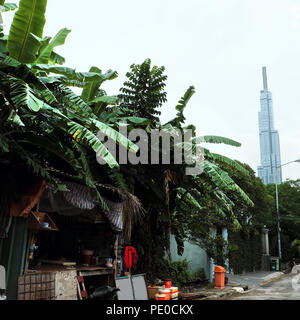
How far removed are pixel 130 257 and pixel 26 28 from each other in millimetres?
6570

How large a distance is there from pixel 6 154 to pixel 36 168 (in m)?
0.88

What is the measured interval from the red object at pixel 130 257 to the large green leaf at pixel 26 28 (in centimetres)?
592

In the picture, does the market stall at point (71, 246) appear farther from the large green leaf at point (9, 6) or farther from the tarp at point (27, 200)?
the large green leaf at point (9, 6)

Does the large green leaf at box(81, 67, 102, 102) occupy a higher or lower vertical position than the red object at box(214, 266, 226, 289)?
higher

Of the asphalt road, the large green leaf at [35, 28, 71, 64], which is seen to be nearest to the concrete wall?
the asphalt road

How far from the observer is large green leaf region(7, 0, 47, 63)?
6.26 m

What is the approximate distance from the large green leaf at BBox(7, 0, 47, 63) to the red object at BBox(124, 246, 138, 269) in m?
5.92

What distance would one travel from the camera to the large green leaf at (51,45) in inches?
279

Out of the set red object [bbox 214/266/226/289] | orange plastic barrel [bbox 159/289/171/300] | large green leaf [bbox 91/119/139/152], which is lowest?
red object [bbox 214/266/226/289]

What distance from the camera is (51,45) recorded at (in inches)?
281

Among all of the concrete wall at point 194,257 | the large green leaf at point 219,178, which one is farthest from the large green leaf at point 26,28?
the concrete wall at point 194,257

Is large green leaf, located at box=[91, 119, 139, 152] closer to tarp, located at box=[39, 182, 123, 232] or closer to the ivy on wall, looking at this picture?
tarp, located at box=[39, 182, 123, 232]
